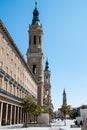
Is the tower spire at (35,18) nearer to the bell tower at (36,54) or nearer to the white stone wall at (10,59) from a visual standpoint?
the bell tower at (36,54)

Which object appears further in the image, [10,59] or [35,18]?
[35,18]

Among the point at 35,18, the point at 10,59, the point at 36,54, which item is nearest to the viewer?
the point at 10,59

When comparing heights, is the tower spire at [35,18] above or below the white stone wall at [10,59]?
above

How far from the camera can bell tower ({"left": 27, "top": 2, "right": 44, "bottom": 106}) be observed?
96.3 meters

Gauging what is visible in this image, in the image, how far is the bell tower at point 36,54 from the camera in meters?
96.3

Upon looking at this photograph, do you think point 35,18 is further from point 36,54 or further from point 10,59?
point 10,59

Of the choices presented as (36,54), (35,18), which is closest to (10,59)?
(36,54)

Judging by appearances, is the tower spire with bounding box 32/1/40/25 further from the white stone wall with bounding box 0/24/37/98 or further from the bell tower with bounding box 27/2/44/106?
the white stone wall with bounding box 0/24/37/98

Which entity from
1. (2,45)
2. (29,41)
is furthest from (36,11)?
(2,45)

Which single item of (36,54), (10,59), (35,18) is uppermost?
(35,18)

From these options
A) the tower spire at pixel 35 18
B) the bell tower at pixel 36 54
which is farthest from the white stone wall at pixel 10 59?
the tower spire at pixel 35 18

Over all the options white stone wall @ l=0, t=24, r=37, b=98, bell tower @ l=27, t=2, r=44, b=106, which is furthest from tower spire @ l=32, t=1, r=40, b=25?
white stone wall @ l=0, t=24, r=37, b=98

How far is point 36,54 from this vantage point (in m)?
96.4

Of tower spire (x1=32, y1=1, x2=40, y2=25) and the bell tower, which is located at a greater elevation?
tower spire (x1=32, y1=1, x2=40, y2=25)
